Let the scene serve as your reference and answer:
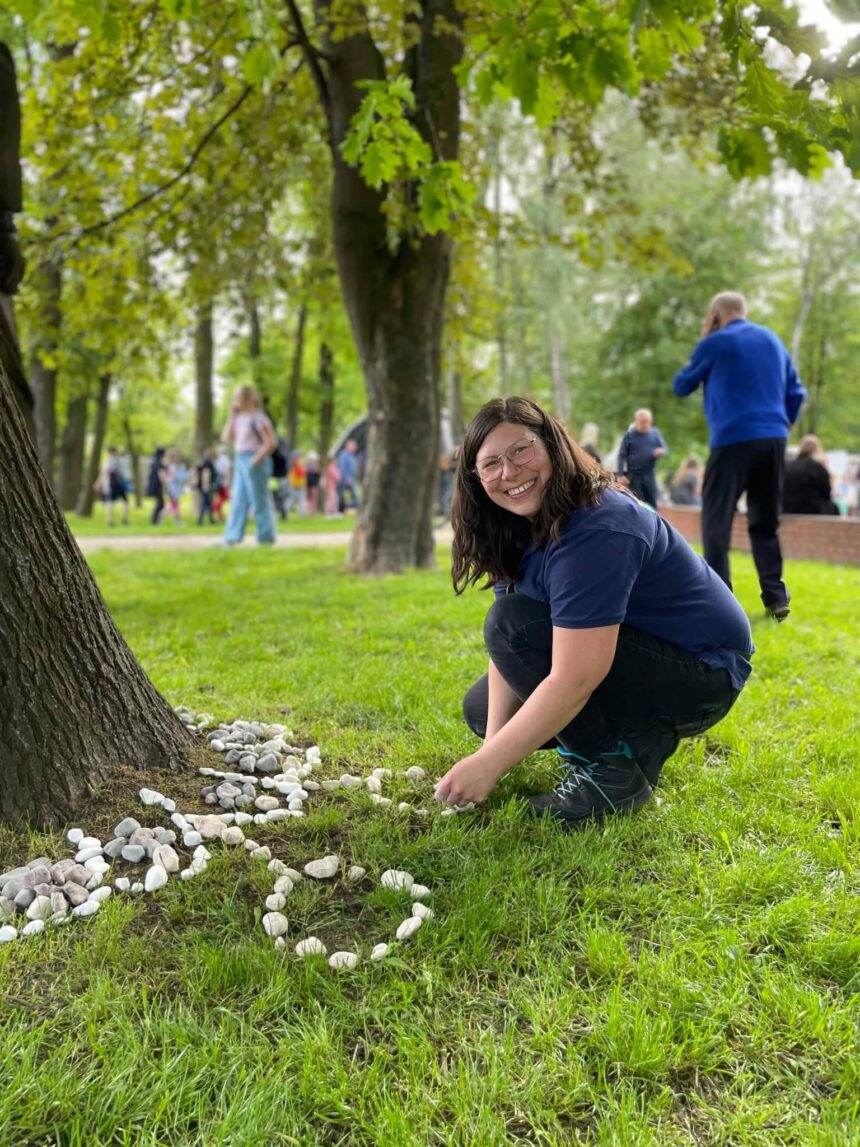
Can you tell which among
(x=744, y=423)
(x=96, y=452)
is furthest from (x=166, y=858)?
(x=96, y=452)

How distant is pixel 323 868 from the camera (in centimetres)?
232

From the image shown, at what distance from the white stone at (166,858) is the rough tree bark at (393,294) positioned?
233 inches

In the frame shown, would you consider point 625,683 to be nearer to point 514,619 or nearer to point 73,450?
point 514,619

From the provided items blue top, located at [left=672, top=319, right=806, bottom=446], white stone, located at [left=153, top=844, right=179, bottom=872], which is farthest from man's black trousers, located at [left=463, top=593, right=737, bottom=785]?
blue top, located at [left=672, top=319, right=806, bottom=446]

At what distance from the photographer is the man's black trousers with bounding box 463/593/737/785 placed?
2.66 meters

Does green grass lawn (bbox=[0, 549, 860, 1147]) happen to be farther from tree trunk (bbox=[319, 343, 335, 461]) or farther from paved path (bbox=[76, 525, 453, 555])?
tree trunk (bbox=[319, 343, 335, 461])

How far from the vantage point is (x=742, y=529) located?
43.8 ft

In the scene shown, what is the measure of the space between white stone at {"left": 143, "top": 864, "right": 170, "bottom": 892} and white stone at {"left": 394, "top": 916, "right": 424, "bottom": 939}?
69 cm

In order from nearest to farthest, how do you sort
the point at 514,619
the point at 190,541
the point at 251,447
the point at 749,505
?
the point at 514,619
the point at 749,505
the point at 251,447
the point at 190,541

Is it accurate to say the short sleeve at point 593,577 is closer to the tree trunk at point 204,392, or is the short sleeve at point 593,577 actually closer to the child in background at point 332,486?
the tree trunk at point 204,392

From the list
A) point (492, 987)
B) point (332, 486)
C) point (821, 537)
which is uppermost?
point (332, 486)

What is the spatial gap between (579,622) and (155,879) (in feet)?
4.55

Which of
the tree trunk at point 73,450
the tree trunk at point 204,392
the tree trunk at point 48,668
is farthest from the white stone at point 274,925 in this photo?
the tree trunk at point 73,450

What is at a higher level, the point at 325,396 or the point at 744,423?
the point at 325,396
